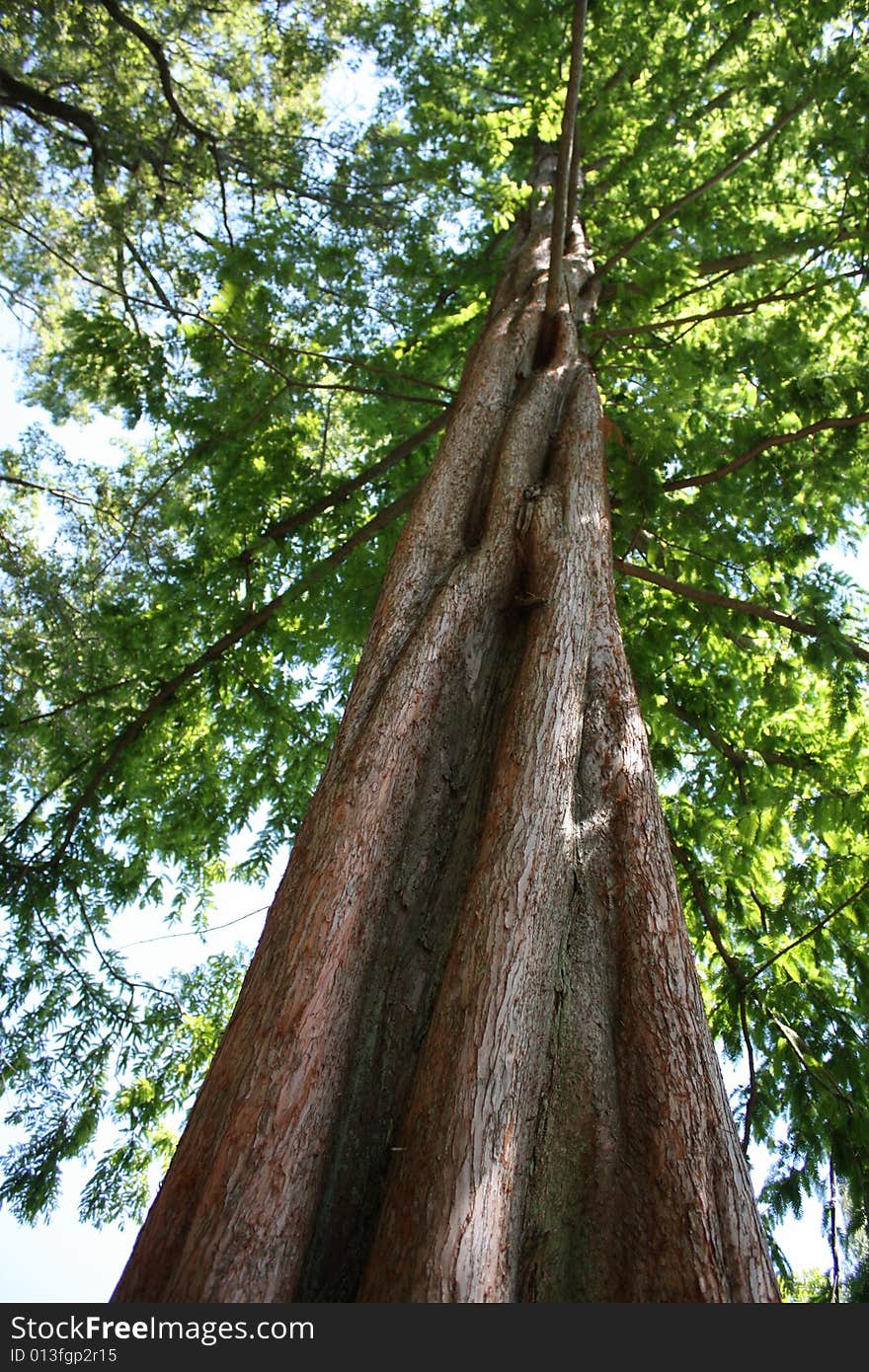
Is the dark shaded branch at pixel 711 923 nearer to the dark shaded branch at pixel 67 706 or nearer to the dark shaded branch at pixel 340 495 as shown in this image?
the dark shaded branch at pixel 340 495

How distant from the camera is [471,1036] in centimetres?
165

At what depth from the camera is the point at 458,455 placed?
3.58m

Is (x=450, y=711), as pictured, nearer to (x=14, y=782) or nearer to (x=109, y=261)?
(x=14, y=782)

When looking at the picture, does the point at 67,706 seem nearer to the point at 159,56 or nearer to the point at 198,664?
the point at 198,664

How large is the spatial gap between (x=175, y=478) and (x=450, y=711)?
211 inches

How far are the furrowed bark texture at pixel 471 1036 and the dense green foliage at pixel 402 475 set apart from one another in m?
2.36

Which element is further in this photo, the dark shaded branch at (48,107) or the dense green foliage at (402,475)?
Result: the dark shaded branch at (48,107)

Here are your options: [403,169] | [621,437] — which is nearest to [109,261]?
[403,169]

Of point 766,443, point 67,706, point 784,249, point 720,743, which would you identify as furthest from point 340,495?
point 784,249

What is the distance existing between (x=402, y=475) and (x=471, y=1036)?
5.72 m

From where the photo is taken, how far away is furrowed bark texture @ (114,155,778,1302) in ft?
4.81

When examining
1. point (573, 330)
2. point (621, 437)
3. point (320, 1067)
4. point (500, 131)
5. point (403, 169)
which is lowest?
point (320, 1067)

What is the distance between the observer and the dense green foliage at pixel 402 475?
15.4 feet

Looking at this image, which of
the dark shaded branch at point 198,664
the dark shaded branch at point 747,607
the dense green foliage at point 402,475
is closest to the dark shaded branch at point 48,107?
the dense green foliage at point 402,475
